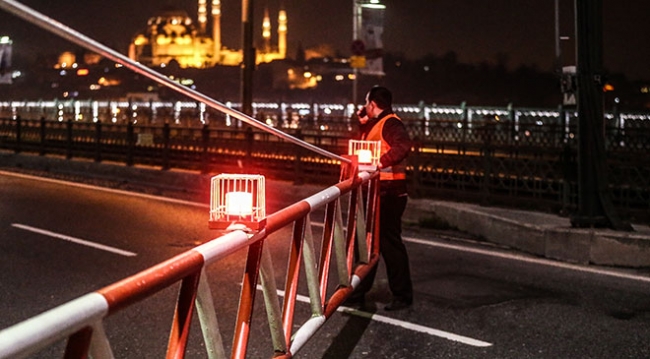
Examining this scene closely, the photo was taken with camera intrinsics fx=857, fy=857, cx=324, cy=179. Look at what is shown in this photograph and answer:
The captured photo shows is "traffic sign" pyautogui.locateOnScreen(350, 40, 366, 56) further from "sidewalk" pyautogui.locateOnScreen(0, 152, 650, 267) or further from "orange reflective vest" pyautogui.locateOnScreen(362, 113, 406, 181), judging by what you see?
"orange reflective vest" pyautogui.locateOnScreen(362, 113, 406, 181)

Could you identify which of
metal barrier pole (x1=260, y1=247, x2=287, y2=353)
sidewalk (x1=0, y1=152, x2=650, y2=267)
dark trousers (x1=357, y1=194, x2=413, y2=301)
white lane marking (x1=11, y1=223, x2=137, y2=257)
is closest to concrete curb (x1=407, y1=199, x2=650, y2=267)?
sidewalk (x1=0, y1=152, x2=650, y2=267)

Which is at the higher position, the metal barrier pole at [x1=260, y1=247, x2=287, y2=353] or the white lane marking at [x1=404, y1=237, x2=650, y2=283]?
the metal barrier pole at [x1=260, y1=247, x2=287, y2=353]

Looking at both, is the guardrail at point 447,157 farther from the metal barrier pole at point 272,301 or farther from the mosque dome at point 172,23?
the mosque dome at point 172,23

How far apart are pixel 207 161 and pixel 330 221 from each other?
13.3 meters

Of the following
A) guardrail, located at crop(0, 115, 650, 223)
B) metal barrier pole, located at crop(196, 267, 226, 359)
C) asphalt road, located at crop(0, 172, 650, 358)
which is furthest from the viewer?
guardrail, located at crop(0, 115, 650, 223)

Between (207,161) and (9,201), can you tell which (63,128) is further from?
(9,201)

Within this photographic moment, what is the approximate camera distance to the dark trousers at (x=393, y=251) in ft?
25.3

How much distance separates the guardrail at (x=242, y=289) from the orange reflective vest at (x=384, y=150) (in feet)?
0.53

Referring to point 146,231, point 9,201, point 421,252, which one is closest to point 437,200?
point 421,252

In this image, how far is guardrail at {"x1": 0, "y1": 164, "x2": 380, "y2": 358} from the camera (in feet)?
8.24

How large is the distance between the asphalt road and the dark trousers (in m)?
0.22

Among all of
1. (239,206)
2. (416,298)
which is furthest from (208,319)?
(416,298)

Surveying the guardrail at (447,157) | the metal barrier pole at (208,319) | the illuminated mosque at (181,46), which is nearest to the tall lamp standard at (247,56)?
the guardrail at (447,157)

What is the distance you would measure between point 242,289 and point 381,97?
3.62 meters
